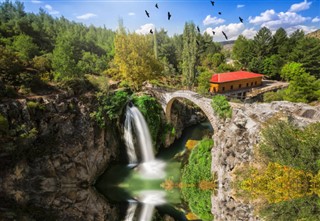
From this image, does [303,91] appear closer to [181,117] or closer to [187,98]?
[187,98]

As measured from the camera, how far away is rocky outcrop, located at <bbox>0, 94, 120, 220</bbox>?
2048cm

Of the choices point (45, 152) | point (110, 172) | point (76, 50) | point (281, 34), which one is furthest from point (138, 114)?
point (281, 34)

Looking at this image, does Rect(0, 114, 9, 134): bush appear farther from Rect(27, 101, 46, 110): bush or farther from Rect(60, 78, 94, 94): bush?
Rect(60, 78, 94, 94): bush

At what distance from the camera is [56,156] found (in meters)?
22.8

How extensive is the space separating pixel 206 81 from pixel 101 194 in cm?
2799

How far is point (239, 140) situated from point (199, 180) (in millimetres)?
7667

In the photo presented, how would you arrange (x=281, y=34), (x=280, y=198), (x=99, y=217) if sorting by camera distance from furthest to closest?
(x=281, y=34) → (x=99, y=217) → (x=280, y=198)

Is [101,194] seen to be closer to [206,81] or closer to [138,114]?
[138,114]

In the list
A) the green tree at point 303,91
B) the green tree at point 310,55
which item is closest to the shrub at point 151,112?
the green tree at point 303,91

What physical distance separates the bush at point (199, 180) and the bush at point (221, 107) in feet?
16.2

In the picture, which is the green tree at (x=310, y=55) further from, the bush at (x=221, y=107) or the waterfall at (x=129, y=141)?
the waterfall at (x=129, y=141)

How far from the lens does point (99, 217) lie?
21.7m

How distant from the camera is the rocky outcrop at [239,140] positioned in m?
19.7

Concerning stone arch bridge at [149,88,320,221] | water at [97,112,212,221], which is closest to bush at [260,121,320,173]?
stone arch bridge at [149,88,320,221]
